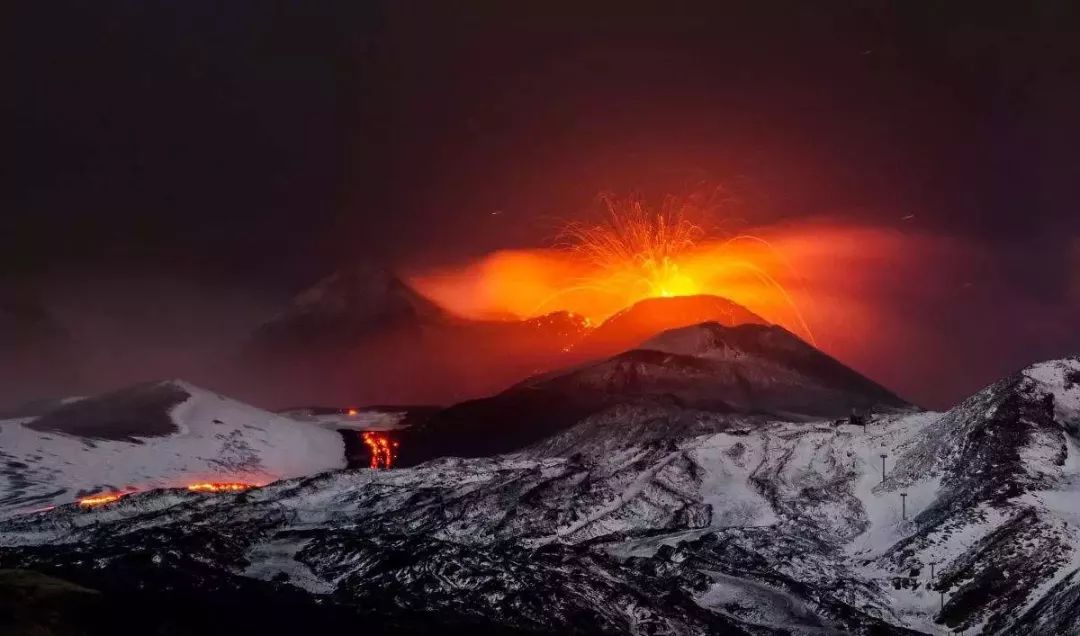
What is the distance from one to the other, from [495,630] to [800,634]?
140 ft

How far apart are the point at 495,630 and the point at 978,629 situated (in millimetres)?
68224

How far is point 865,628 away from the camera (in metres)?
198

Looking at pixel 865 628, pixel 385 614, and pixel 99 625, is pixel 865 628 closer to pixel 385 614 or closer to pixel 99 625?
pixel 385 614

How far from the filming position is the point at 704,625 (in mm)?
197750

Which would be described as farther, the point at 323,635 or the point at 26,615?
the point at 323,635

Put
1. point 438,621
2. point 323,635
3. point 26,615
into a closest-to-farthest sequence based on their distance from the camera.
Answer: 1. point 26,615
2. point 323,635
3. point 438,621

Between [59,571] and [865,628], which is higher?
[59,571]

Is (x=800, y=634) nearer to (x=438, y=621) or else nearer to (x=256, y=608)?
(x=438, y=621)

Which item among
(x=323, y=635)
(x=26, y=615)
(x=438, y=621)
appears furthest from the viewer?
(x=438, y=621)

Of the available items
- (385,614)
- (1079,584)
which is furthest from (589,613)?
(1079,584)

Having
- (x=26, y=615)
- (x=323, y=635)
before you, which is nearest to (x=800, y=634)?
(x=323, y=635)

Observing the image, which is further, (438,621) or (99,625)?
(438,621)

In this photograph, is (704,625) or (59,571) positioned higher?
(59,571)

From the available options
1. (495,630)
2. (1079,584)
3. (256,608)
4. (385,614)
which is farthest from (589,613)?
(1079,584)
